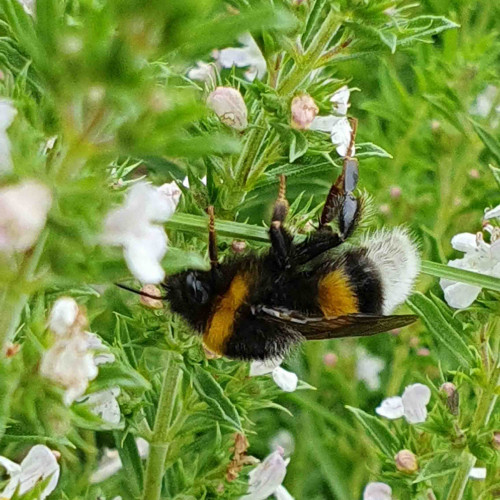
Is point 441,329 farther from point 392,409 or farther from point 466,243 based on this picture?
point 392,409

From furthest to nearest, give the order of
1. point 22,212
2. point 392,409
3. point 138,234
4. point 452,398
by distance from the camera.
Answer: point 392,409
point 452,398
point 138,234
point 22,212

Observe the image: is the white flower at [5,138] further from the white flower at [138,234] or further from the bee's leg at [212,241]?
the bee's leg at [212,241]

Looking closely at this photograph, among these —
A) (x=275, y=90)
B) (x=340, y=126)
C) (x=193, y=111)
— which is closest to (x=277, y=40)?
(x=275, y=90)

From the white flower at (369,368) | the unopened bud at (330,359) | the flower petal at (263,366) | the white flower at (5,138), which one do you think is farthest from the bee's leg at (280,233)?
the white flower at (369,368)

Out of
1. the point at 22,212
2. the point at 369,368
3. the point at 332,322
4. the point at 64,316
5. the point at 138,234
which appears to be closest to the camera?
the point at 22,212

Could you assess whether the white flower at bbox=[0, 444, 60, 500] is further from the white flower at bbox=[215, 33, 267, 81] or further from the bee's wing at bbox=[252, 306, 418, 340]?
the white flower at bbox=[215, 33, 267, 81]

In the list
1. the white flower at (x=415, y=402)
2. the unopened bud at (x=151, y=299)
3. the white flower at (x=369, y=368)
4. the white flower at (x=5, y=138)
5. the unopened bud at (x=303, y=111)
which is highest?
the white flower at (x=5, y=138)

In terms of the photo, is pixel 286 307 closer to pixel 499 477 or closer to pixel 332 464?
pixel 499 477

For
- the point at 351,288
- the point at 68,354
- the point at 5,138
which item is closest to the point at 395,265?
the point at 351,288
